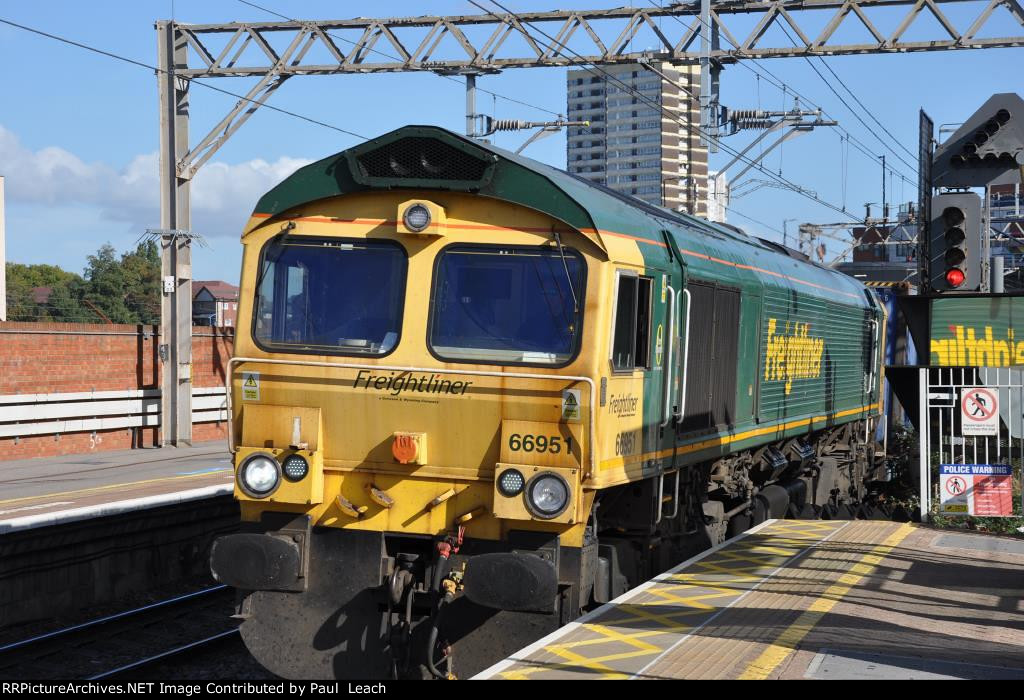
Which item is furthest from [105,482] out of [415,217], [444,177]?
[444,177]

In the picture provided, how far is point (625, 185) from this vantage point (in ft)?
641

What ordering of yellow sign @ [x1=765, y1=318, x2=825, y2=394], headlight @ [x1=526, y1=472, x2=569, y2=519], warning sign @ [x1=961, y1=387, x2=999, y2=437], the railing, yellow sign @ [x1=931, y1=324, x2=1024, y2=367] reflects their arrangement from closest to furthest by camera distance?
headlight @ [x1=526, y1=472, x2=569, y2=519] < yellow sign @ [x1=765, y1=318, x2=825, y2=394] < warning sign @ [x1=961, y1=387, x2=999, y2=437] < yellow sign @ [x1=931, y1=324, x2=1024, y2=367] < the railing

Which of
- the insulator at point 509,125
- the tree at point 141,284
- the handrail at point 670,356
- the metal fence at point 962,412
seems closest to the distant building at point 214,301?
the tree at point 141,284

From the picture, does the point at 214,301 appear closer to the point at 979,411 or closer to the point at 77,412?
the point at 77,412

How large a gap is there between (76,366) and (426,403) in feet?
55.2

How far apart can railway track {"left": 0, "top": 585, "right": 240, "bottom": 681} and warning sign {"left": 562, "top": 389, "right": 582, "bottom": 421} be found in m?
4.65

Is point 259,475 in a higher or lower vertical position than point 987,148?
lower

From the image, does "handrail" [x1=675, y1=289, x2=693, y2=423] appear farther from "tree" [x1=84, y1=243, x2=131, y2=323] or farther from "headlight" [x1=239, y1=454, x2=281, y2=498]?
"tree" [x1=84, y1=243, x2=131, y2=323]

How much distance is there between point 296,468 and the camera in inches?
329

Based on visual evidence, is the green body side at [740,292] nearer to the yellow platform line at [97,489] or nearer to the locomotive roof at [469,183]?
the locomotive roof at [469,183]

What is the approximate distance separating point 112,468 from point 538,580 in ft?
48.9

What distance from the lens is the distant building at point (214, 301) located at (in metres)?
63.3

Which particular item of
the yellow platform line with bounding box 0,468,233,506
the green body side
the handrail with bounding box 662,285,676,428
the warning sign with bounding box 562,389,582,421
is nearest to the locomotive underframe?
the warning sign with bounding box 562,389,582,421

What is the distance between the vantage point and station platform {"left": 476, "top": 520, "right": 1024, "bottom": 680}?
289 inches
